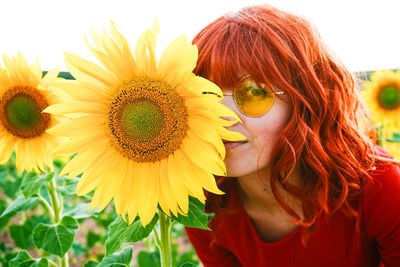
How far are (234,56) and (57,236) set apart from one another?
970 millimetres

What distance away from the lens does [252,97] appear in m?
1.37

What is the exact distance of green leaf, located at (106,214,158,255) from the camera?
1139 millimetres

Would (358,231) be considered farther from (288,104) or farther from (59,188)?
(59,188)

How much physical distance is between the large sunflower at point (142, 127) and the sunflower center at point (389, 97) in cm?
241

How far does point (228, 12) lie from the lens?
5.12 feet

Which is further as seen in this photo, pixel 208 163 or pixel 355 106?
pixel 355 106

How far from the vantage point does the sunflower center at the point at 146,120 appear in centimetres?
106

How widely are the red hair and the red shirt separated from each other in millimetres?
71

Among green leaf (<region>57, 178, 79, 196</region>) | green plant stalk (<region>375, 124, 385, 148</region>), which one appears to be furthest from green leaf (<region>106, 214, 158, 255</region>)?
green plant stalk (<region>375, 124, 385, 148</region>)

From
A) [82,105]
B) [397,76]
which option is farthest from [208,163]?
[397,76]

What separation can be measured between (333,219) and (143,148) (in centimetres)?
102

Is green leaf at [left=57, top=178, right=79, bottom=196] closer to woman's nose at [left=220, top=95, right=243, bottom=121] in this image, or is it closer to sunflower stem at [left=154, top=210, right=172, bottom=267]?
sunflower stem at [left=154, top=210, right=172, bottom=267]

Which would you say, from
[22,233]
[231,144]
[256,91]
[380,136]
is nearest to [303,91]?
[256,91]

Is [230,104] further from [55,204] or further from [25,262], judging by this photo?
[25,262]
